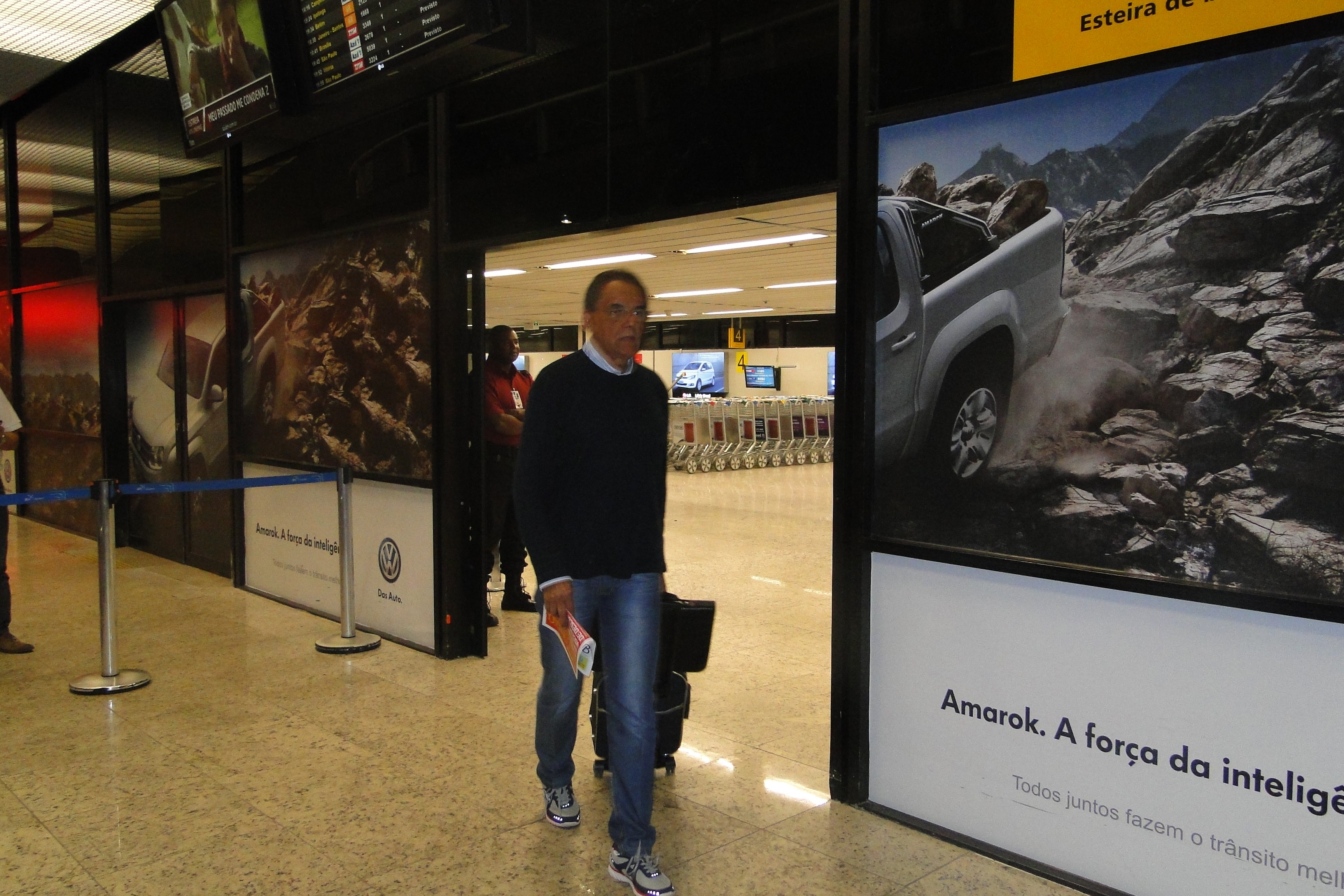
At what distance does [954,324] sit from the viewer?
2953 millimetres

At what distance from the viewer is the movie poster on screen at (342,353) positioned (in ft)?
17.0

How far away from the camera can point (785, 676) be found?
472cm

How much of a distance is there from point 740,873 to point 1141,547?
1.40 metres

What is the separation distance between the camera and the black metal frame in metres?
2.98

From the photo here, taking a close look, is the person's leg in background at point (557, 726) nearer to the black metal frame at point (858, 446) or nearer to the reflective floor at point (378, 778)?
the reflective floor at point (378, 778)

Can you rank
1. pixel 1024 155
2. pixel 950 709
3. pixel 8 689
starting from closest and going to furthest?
pixel 1024 155
pixel 950 709
pixel 8 689

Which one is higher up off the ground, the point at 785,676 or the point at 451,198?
the point at 451,198

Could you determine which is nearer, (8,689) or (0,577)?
(8,689)

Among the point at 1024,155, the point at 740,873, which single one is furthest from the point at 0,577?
the point at 1024,155

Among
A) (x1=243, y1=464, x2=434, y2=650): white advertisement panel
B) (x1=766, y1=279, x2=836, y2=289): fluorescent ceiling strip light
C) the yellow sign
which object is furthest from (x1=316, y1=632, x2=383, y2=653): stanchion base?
(x1=766, y1=279, x2=836, y2=289): fluorescent ceiling strip light

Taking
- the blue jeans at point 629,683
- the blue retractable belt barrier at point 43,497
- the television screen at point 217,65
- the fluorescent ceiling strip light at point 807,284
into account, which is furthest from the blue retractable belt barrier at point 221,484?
the fluorescent ceiling strip light at point 807,284

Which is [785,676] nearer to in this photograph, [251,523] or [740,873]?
[740,873]

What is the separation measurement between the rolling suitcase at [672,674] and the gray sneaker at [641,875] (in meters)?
0.35

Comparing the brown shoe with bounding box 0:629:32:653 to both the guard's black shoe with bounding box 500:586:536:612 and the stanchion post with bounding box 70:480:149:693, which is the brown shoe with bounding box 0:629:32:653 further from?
the guard's black shoe with bounding box 500:586:536:612
